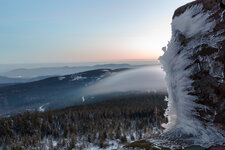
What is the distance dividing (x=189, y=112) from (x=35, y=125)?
66232 millimetres

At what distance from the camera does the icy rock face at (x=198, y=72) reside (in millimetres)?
3480

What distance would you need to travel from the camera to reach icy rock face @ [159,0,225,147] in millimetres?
3480

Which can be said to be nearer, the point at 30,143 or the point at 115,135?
the point at 30,143

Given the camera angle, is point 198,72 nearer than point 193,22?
Yes

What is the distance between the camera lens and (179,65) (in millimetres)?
4531

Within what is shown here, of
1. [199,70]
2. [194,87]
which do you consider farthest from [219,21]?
[194,87]

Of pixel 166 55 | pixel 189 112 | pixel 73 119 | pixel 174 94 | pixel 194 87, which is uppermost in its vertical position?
pixel 166 55

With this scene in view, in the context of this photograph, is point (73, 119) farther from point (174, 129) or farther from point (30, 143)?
point (174, 129)

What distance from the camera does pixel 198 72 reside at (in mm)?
3893

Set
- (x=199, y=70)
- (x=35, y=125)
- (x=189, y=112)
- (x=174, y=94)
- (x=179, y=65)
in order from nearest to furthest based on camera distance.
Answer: (x=199, y=70)
(x=189, y=112)
(x=179, y=65)
(x=174, y=94)
(x=35, y=125)

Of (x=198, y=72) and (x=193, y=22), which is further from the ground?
(x=193, y=22)

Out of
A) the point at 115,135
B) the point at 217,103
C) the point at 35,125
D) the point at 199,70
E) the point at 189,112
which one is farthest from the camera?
the point at 35,125

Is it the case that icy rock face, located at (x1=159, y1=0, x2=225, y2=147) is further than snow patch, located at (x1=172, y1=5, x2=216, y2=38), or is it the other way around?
snow patch, located at (x1=172, y1=5, x2=216, y2=38)

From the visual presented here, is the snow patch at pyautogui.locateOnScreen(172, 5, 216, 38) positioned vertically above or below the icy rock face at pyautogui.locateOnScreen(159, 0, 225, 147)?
above
